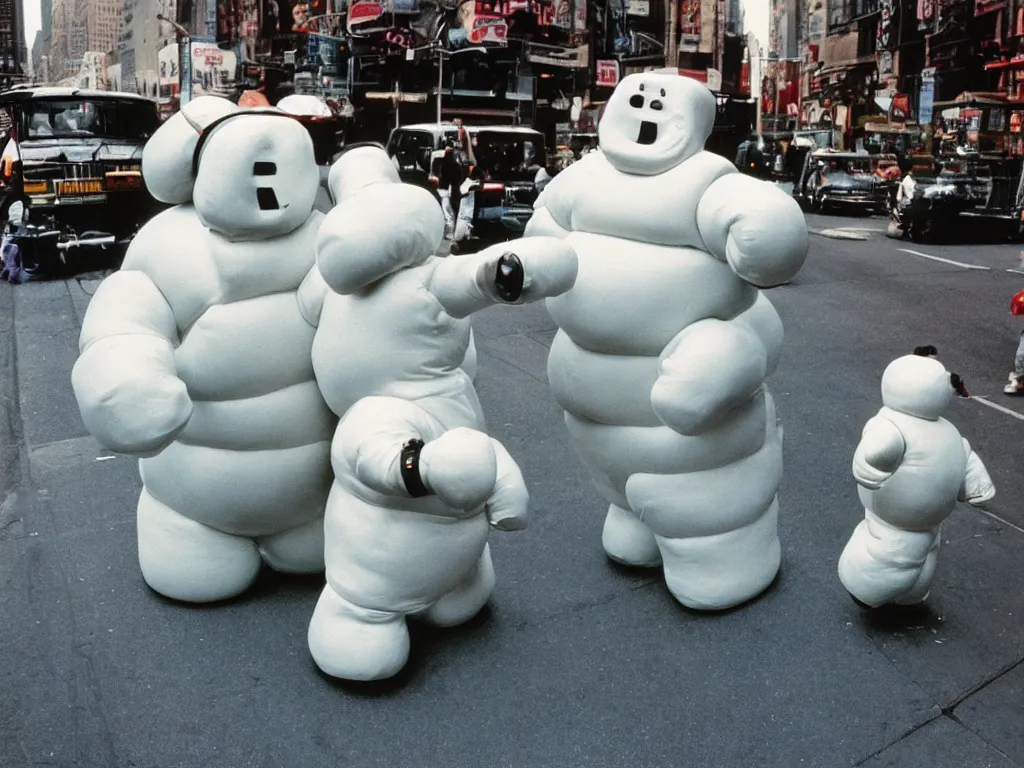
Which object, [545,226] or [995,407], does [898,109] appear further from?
[545,226]

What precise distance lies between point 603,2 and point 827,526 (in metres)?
35.7

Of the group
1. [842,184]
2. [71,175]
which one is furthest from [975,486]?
[842,184]

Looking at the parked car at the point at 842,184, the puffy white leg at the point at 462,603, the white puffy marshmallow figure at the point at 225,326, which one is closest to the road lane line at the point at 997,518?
the puffy white leg at the point at 462,603

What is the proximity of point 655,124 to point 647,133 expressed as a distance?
38 millimetres

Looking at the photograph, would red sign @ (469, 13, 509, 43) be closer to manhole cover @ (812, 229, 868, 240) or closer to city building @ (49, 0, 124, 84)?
manhole cover @ (812, 229, 868, 240)

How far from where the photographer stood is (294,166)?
3117mm

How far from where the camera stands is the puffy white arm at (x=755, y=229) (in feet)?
9.54

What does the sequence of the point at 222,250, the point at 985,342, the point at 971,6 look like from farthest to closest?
the point at 971,6, the point at 985,342, the point at 222,250

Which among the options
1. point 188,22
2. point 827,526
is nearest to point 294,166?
point 827,526

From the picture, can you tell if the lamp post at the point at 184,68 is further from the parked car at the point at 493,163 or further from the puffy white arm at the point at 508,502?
the puffy white arm at the point at 508,502

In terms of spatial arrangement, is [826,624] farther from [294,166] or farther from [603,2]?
[603,2]

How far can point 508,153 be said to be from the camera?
1463 centimetres

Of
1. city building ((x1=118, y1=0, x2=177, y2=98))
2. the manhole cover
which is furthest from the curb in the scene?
city building ((x1=118, y1=0, x2=177, y2=98))

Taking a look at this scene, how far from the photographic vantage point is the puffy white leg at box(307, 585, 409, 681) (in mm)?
2855
